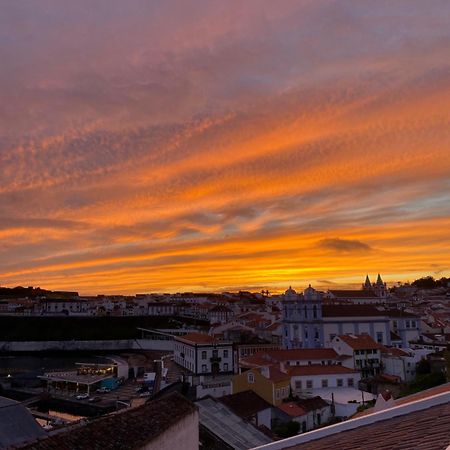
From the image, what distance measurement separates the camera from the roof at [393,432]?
12.5 feet

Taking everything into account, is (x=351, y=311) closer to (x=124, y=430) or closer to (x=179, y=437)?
(x=179, y=437)

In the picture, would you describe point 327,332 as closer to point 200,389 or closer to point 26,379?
point 200,389

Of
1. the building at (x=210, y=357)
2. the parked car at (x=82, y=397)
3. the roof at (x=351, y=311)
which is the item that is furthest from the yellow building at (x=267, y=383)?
the roof at (x=351, y=311)

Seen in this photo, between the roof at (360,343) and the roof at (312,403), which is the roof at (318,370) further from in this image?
the roof at (360,343)

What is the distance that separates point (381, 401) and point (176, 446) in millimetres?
6095

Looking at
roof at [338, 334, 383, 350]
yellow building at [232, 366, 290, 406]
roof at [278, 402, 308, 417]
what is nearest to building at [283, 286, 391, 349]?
roof at [338, 334, 383, 350]

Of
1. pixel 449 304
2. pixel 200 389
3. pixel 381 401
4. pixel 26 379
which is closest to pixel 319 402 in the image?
pixel 200 389

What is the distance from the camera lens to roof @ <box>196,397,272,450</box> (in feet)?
58.0

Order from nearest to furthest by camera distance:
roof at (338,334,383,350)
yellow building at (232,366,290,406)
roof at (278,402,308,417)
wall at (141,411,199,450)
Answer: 1. wall at (141,411,199,450)
2. roof at (278,402,308,417)
3. yellow building at (232,366,290,406)
4. roof at (338,334,383,350)

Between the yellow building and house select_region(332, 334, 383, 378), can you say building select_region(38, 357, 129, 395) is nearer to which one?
the yellow building

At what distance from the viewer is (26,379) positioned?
5312 cm

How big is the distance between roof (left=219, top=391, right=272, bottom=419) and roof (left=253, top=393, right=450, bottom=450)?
20.8 meters

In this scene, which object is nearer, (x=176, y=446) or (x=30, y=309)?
(x=176, y=446)

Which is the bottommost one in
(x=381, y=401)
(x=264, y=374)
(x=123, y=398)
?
(x=123, y=398)
